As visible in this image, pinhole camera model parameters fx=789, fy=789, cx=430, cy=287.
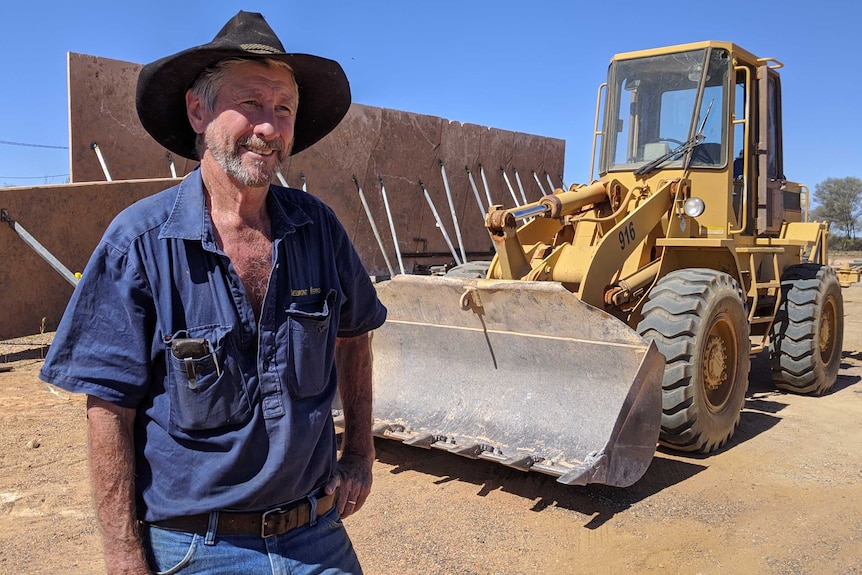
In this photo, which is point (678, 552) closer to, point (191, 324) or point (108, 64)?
point (191, 324)

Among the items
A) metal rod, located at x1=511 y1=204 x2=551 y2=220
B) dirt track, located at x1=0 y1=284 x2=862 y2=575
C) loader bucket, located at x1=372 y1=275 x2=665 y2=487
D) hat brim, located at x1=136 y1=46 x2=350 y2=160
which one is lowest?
dirt track, located at x1=0 y1=284 x2=862 y2=575

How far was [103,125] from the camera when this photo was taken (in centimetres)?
965

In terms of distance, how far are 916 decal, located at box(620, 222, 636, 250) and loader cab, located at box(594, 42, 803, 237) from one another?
3.44 ft

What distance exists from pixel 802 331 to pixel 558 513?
12.2 ft

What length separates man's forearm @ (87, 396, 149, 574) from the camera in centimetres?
166

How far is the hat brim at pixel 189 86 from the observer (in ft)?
6.15

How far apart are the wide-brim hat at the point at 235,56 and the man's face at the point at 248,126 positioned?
0.19ft

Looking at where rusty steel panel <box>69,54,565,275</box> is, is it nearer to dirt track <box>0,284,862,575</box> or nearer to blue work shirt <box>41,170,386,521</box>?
dirt track <box>0,284,862,575</box>

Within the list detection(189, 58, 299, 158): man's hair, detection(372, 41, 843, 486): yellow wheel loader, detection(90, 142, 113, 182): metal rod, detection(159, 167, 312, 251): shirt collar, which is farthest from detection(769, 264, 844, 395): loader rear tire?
detection(90, 142, 113, 182): metal rod

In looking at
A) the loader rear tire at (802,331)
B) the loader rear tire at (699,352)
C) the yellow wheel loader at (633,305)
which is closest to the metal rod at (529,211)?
the yellow wheel loader at (633,305)

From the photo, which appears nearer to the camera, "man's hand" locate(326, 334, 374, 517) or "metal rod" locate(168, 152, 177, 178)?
"man's hand" locate(326, 334, 374, 517)

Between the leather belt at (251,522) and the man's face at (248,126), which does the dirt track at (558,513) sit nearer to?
the leather belt at (251,522)

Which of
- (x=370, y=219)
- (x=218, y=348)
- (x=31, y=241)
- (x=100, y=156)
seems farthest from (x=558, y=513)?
(x=370, y=219)

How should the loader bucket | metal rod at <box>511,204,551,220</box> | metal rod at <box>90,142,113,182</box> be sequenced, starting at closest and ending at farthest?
the loader bucket, metal rod at <box>511,204,551,220</box>, metal rod at <box>90,142,113,182</box>
